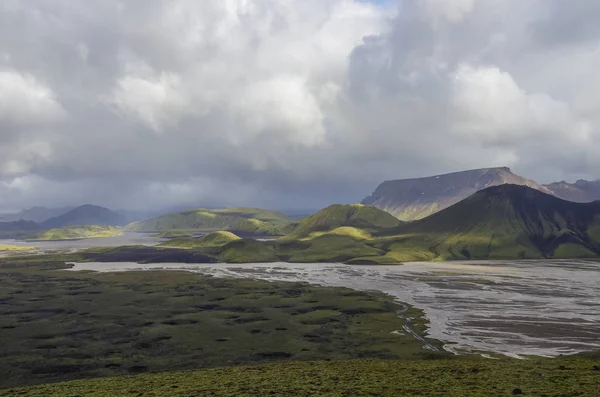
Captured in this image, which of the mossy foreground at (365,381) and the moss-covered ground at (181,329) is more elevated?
the mossy foreground at (365,381)

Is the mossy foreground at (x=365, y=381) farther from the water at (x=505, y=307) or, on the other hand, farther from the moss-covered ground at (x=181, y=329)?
the water at (x=505, y=307)

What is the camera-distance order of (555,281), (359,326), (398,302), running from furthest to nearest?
1. (555,281)
2. (398,302)
3. (359,326)

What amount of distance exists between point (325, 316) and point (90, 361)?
57.6m

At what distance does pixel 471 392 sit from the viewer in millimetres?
40438

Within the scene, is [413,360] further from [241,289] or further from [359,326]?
[241,289]

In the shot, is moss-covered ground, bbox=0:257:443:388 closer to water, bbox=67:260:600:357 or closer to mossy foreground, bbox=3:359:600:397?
water, bbox=67:260:600:357

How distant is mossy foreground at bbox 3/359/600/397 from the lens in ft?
137

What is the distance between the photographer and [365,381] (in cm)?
4675

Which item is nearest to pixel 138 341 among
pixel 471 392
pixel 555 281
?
pixel 471 392

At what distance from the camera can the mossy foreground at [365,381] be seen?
41688mm

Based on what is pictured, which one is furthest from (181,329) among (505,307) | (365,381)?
(505,307)

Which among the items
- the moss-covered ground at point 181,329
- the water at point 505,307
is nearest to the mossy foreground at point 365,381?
the moss-covered ground at point 181,329

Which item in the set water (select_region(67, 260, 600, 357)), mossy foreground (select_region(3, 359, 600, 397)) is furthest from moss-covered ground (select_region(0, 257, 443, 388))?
mossy foreground (select_region(3, 359, 600, 397))

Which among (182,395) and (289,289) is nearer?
(182,395)
